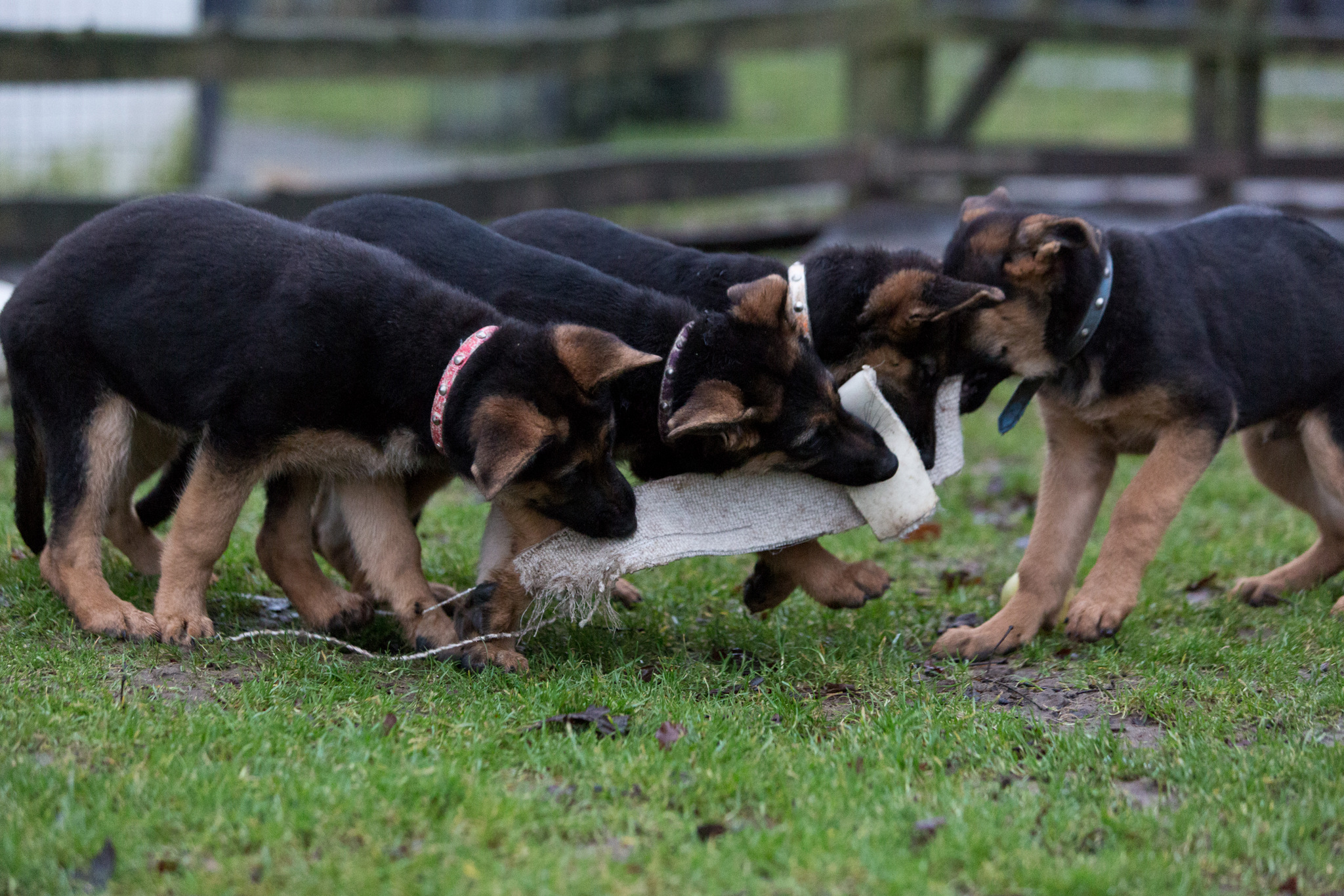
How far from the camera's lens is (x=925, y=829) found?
11.6 ft

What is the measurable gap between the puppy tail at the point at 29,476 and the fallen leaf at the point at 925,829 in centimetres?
375

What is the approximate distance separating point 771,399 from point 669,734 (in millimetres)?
1392

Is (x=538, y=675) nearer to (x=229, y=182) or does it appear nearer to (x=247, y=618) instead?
(x=247, y=618)

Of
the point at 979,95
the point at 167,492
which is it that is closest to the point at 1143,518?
the point at 167,492

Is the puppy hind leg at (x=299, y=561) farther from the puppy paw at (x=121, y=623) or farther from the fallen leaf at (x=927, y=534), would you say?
the fallen leaf at (x=927, y=534)

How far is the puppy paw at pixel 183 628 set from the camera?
16.0 feet

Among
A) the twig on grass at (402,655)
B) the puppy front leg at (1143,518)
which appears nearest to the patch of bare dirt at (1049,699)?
the puppy front leg at (1143,518)

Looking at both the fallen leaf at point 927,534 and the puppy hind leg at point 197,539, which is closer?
the puppy hind leg at point 197,539

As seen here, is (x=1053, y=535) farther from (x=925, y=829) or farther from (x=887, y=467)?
(x=925, y=829)

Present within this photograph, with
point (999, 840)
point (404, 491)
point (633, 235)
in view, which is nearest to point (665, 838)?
point (999, 840)

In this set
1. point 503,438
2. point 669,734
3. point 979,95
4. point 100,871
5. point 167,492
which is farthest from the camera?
point 979,95

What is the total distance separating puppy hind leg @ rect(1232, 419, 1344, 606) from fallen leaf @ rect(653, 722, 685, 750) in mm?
3207

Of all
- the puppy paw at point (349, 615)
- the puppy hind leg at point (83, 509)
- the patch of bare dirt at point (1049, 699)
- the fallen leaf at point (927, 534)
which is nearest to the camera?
the patch of bare dirt at point (1049, 699)

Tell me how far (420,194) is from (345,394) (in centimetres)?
637
